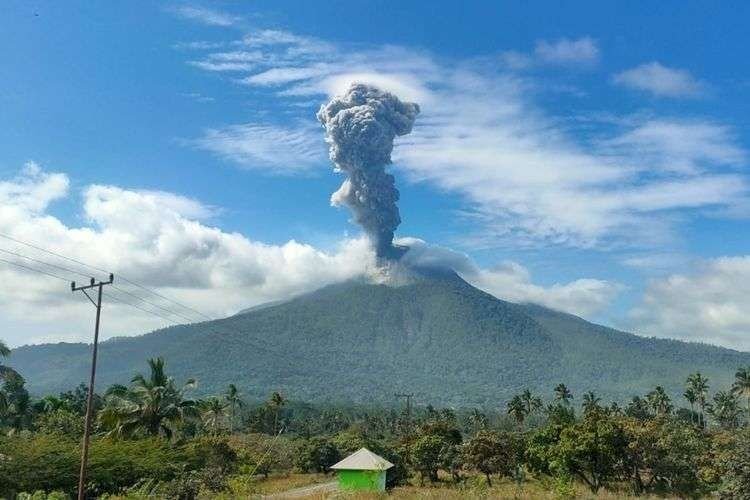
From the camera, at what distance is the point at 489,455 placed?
185 ft

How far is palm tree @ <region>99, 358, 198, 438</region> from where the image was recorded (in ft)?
143

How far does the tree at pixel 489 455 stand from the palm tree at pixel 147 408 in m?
22.8

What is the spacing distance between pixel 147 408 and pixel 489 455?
26.5 meters

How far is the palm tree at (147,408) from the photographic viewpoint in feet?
143

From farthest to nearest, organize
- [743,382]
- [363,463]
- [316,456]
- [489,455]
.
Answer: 1. [743,382]
2. [316,456]
3. [489,455]
4. [363,463]

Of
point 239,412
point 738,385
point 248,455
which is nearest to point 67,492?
point 248,455

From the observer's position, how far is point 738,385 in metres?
94.9

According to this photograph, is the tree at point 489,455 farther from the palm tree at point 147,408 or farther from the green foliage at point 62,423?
the green foliage at point 62,423

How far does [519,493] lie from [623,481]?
1362 centimetres

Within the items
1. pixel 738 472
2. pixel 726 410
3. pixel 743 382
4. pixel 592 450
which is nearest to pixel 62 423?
pixel 592 450

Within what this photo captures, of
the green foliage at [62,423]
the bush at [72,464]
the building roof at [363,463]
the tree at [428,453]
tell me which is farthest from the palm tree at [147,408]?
the tree at [428,453]

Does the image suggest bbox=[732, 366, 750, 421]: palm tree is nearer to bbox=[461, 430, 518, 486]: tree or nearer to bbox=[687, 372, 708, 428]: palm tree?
bbox=[687, 372, 708, 428]: palm tree

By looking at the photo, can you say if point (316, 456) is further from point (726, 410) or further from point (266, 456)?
point (726, 410)

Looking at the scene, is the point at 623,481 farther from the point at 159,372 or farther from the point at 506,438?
A: the point at 159,372
